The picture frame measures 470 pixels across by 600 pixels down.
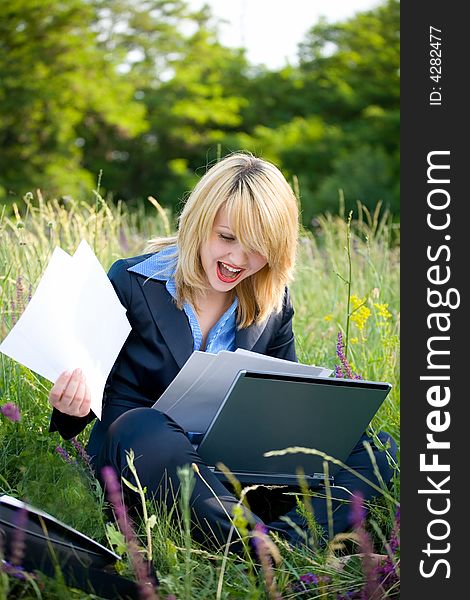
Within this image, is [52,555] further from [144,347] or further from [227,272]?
[227,272]

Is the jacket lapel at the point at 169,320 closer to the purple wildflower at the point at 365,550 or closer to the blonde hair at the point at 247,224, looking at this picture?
the blonde hair at the point at 247,224

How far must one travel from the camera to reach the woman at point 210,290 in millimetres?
2393

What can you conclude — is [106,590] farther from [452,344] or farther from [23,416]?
[23,416]

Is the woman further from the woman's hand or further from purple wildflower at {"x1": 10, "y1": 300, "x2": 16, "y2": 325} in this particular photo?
purple wildflower at {"x1": 10, "y1": 300, "x2": 16, "y2": 325}

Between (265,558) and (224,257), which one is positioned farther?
(224,257)

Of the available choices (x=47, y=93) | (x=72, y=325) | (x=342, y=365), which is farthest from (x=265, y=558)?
(x=47, y=93)

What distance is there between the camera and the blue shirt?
252 centimetres

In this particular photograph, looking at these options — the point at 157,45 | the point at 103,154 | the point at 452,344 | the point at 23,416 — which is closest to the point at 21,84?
the point at 103,154

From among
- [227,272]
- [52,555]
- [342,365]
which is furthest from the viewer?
[342,365]

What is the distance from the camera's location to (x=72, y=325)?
2.09 metres

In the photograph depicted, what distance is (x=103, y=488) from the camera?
2283 millimetres

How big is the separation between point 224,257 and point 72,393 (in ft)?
1.96

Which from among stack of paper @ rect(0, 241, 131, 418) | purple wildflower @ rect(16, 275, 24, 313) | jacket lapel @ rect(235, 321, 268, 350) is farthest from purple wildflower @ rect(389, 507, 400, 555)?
purple wildflower @ rect(16, 275, 24, 313)

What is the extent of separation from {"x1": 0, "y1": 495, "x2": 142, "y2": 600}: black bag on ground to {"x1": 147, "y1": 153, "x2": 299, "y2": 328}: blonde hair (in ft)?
2.98
